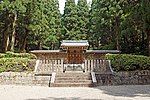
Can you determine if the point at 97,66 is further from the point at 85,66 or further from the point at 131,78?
the point at 131,78

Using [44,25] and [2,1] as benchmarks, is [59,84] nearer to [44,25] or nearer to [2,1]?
[2,1]

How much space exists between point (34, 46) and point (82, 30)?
7.81m

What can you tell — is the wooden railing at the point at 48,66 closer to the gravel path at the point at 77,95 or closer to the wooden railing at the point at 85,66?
the wooden railing at the point at 85,66

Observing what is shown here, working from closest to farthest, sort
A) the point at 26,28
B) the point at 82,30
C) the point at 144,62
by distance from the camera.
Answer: the point at 144,62 → the point at 26,28 → the point at 82,30

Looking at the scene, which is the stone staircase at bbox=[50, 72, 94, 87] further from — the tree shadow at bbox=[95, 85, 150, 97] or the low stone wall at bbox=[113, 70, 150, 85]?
the tree shadow at bbox=[95, 85, 150, 97]

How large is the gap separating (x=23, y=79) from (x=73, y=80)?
2846mm

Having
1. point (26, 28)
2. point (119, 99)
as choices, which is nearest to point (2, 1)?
point (26, 28)

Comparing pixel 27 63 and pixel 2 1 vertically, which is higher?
pixel 2 1

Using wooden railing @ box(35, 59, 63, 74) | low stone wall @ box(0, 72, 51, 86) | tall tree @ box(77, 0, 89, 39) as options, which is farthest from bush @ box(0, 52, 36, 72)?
tall tree @ box(77, 0, 89, 39)

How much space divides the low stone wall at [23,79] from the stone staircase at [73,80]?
66cm

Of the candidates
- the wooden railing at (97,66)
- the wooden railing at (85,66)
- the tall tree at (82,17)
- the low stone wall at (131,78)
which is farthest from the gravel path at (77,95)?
the tall tree at (82,17)

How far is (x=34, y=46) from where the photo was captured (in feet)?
134

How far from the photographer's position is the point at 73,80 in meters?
16.7

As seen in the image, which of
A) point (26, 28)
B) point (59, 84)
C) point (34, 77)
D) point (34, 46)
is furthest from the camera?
point (34, 46)
